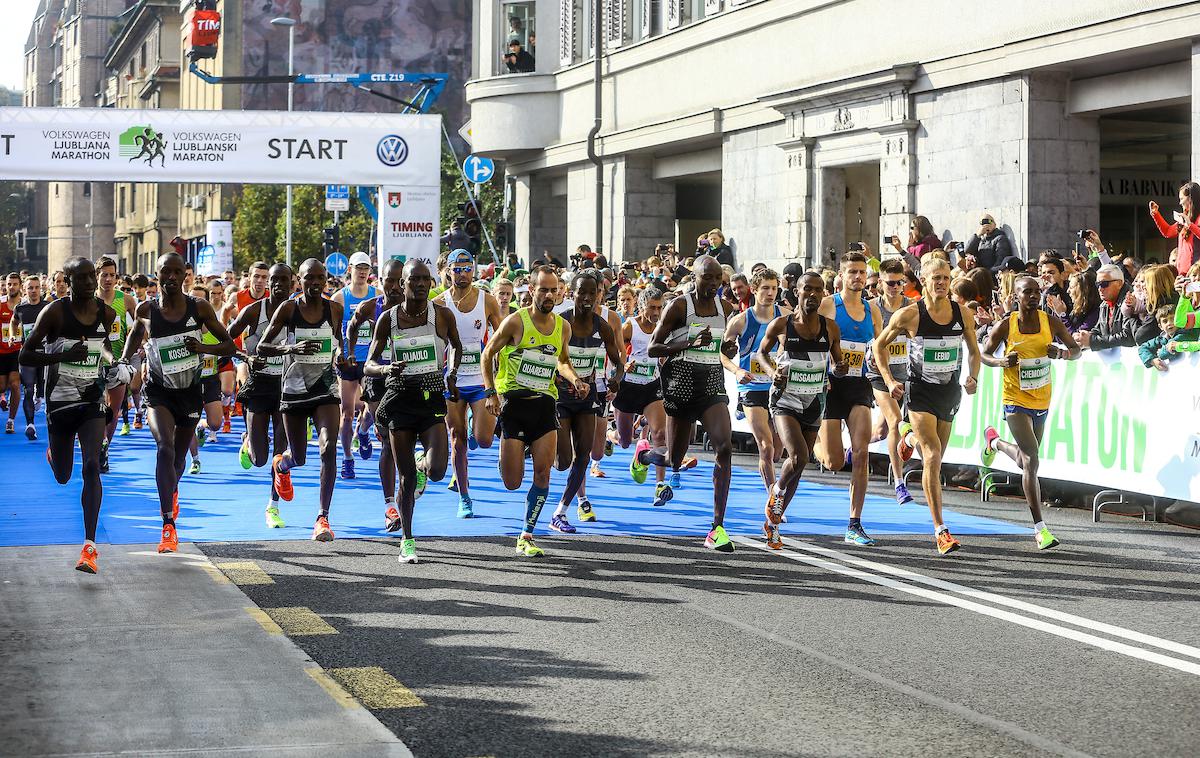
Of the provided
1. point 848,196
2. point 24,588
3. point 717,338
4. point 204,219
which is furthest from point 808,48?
point 204,219

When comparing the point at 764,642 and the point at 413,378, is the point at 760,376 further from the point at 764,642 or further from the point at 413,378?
the point at 764,642

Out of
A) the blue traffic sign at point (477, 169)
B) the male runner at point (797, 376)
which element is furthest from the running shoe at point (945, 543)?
the blue traffic sign at point (477, 169)

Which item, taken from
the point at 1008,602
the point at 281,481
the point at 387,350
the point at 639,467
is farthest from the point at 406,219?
the point at 1008,602

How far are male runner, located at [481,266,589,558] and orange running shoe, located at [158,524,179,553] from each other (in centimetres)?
211

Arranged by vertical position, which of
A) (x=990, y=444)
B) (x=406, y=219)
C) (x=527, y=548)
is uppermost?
(x=406, y=219)

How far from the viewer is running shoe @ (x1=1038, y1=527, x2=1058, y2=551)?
1122cm

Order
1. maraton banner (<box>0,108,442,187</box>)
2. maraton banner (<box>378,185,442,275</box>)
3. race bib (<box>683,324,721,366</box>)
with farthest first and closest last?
maraton banner (<box>378,185,442,275</box>)
maraton banner (<box>0,108,442,187</box>)
race bib (<box>683,324,721,366</box>)

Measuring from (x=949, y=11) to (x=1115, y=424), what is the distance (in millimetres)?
11137

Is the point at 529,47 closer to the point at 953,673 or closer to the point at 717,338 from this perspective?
the point at 717,338

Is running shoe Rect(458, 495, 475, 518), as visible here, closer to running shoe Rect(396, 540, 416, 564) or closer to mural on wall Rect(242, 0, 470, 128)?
running shoe Rect(396, 540, 416, 564)

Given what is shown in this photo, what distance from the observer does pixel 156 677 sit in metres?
6.99

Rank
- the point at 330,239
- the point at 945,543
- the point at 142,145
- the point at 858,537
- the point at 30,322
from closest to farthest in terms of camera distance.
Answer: the point at 945,543 < the point at 858,537 < the point at 30,322 < the point at 142,145 < the point at 330,239

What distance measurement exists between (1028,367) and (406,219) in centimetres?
1825

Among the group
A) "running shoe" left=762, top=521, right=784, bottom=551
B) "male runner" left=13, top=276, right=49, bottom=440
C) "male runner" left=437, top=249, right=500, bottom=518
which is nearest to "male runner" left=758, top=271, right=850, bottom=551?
"running shoe" left=762, top=521, right=784, bottom=551
